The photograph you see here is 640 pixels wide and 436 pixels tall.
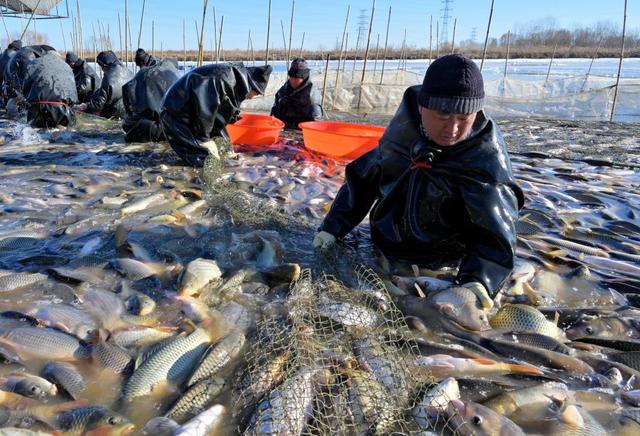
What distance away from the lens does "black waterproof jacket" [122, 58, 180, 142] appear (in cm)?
805

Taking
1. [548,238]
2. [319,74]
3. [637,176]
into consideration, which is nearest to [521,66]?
[319,74]

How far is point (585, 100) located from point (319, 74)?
1011 centimetres

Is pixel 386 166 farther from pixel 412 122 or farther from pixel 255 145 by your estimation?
pixel 255 145

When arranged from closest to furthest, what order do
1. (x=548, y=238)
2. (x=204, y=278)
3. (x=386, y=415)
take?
1. (x=386, y=415)
2. (x=204, y=278)
3. (x=548, y=238)

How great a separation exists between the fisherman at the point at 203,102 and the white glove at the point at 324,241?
138 inches

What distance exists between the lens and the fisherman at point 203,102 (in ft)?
20.6

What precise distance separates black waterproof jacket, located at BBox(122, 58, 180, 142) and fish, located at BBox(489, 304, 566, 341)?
6814mm

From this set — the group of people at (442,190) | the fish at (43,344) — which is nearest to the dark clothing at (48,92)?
the group of people at (442,190)

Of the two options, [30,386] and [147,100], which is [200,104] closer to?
[147,100]

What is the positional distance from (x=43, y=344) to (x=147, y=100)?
6335mm

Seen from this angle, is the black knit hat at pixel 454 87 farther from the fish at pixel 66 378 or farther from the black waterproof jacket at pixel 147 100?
the black waterproof jacket at pixel 147 100

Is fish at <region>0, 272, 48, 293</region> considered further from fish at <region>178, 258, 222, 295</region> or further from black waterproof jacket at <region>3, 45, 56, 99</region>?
black waterproof jacket at <region>3, 45, 56, 99</region>

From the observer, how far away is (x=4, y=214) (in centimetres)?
450

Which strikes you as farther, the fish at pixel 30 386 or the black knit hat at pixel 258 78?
the black knit hat at pixel 258 78
